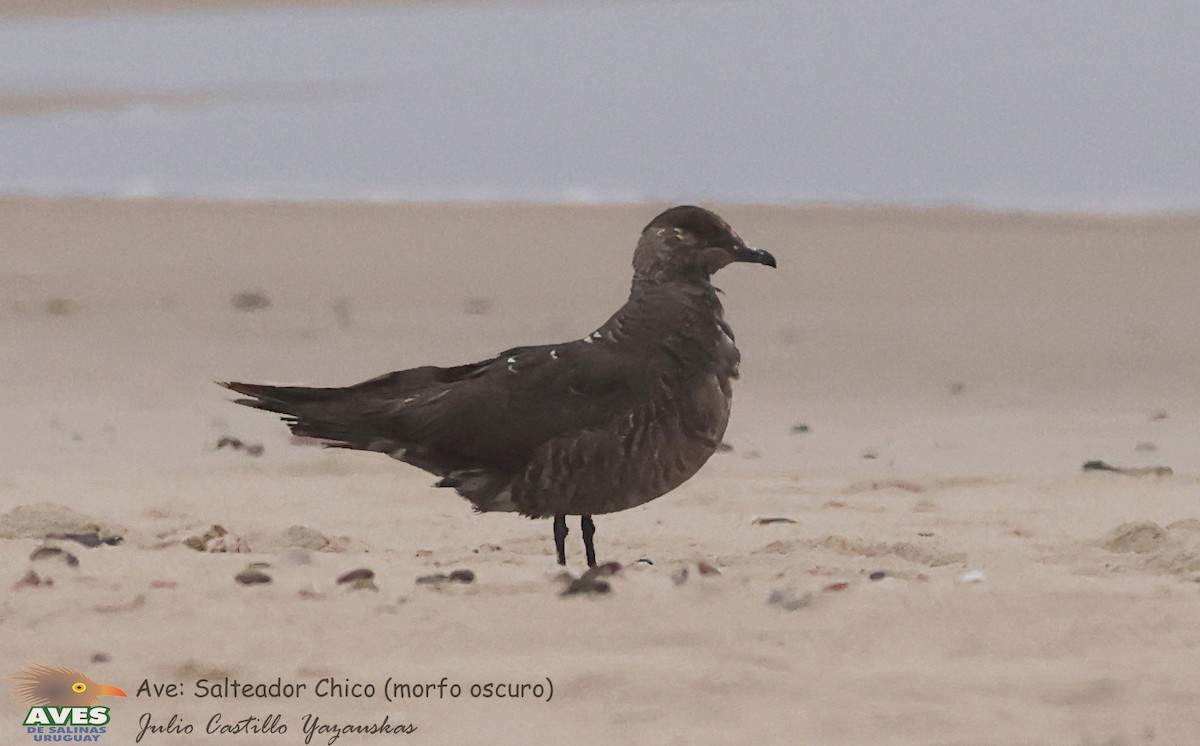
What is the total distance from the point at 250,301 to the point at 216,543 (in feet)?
26.1

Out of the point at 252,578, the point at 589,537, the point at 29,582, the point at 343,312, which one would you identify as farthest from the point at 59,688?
the point at 343,312

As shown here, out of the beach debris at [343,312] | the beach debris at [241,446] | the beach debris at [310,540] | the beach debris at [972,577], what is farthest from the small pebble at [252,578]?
the beach debris at [343,312]

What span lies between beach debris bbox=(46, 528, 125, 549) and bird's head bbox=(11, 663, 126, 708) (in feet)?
5.96

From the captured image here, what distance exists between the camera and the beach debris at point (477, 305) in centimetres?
1499

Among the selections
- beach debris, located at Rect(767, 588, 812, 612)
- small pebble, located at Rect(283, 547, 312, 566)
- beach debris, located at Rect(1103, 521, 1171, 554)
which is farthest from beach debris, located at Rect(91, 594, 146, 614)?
beach debris, located at Rect(1103, 521, 1171, 554)

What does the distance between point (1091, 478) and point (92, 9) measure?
2544cm

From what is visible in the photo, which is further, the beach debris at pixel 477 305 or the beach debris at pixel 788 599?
the beach debris at pixel 477 305

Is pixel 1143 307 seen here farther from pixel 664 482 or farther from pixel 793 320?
pixel 664 482

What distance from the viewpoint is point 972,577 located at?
23.0 ft

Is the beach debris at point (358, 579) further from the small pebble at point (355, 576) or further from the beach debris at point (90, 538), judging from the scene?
the beach debris at point (90, 538)

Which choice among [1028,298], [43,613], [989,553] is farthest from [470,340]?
[43,613]

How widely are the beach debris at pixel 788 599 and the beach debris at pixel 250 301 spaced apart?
927 centimetres

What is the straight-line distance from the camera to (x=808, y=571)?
730 centimetres

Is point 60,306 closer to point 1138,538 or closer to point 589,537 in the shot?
point 589,537
